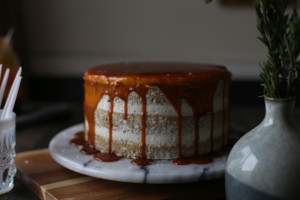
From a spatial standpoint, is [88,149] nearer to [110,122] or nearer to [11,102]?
[110,122]

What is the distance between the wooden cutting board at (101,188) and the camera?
91 centimetres

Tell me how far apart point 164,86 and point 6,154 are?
38 cm

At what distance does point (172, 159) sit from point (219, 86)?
8.4 inches

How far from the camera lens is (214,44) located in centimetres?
247

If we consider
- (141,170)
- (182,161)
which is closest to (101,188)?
(141,170)

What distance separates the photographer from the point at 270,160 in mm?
692

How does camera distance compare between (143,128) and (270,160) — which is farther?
(143,128)

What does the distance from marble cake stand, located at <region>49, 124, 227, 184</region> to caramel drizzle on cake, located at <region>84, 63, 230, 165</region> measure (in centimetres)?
3

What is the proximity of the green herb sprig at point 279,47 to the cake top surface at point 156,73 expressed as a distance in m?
0.32

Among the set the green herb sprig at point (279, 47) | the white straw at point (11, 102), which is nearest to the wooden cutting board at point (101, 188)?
the white straw at point (11, 102)

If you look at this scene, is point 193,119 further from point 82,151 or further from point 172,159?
point 82,151

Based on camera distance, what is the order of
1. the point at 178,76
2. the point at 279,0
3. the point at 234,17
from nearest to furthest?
the point at 279,0, the point at 178,76, the point at 234,17

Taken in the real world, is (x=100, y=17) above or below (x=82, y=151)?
above

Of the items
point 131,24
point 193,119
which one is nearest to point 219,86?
point 193,119
